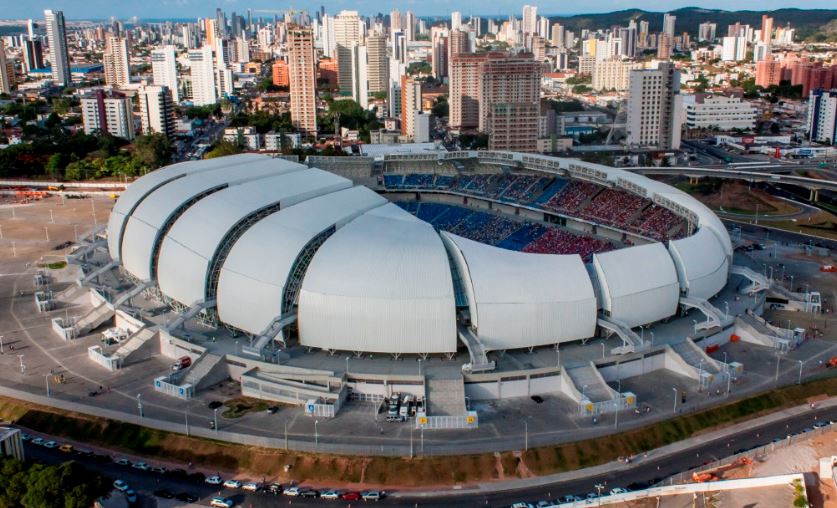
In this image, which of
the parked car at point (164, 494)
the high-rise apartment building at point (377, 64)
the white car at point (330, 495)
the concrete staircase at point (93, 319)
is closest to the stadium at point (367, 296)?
the concrete staircase at point (93, 319)

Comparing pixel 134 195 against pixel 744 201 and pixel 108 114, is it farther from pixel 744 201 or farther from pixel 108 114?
pixel 108 114

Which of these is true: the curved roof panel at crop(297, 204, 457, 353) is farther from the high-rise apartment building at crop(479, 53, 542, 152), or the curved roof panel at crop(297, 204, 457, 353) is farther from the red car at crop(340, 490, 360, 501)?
the high-rise apartment building at crop(479, 53, 542, 152)

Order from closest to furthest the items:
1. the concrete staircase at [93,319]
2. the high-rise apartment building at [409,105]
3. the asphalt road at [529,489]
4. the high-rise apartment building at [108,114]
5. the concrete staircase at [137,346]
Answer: the asphalt road at [529,489], the concrete staircase at [137,346], the concrete staircase at [93,319], the high-rise apartment building at [108,114], the high-rise apartment building at [409,105]

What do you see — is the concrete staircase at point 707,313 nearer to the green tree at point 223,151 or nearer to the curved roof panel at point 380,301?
the curved roof panel at point 380,301

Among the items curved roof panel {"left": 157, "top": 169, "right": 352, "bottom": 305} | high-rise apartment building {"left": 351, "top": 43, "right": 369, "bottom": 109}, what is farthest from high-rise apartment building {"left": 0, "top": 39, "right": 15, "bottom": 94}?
curved roof panel {"left": 157, "top": 169, "right": 352, "bottom": 305}

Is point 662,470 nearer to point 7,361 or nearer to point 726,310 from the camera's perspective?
point 726,310
